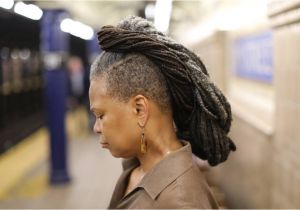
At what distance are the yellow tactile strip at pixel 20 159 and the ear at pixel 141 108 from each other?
4.84 meters

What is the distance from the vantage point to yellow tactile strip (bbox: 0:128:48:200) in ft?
21.2

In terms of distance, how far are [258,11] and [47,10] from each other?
345 centimetres

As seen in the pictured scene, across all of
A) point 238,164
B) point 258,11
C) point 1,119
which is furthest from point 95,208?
point 1,119

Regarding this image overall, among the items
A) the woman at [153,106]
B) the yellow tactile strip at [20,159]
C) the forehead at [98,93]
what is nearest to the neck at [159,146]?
the woman at [153,106]

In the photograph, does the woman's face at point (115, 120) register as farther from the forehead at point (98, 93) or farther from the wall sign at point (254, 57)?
the wall sign at point (254, 57)

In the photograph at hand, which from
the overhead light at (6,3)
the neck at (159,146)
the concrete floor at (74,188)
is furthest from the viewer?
the concrete floor at (74,188)

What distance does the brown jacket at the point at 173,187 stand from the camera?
120cm

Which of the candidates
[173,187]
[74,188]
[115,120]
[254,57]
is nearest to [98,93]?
[115,120]

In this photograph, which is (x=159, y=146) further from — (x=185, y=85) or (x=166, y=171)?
(x=185, y=85)

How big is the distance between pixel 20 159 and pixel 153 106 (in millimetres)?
7255

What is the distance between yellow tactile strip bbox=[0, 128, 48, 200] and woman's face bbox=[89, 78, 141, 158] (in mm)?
4765

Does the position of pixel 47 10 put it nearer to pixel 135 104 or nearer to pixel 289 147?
pixel 289 147

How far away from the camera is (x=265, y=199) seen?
340 centimetres

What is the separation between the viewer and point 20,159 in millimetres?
8047
